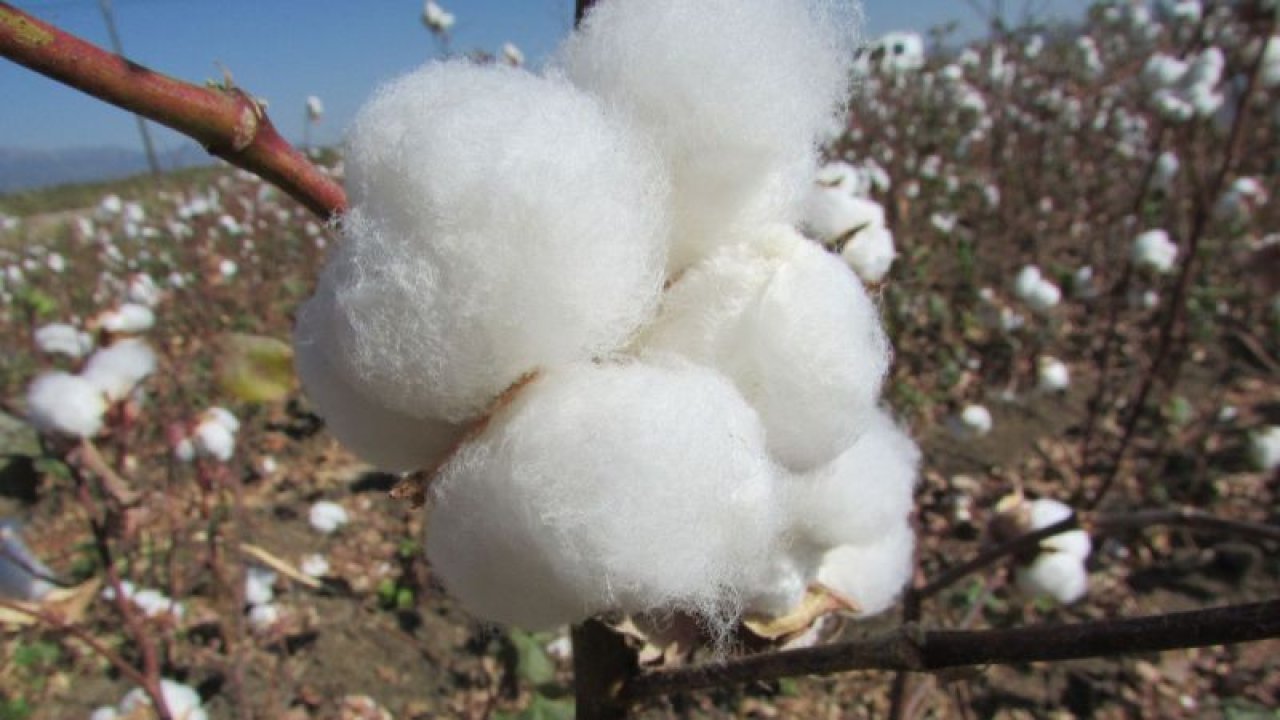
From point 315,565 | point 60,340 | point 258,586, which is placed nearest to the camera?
point 60,340

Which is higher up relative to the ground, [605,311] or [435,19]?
[435,19]

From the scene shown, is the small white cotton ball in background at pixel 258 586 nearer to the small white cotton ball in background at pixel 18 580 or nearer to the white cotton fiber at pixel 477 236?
the small white cotton ball in background at pixel 18 580

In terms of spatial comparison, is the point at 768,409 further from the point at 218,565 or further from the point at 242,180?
the point at 242,180

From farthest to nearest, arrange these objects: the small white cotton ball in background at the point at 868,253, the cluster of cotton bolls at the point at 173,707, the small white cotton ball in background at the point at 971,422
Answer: the small white cotton ball in background at the point at 971,422, the cluster of cotton bolls at the point at 173,707, the small white cotton ball in background at the point at 868,253

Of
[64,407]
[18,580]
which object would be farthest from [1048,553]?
[18,580]

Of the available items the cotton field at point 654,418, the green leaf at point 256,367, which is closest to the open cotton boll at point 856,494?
the cotton field at point 654,418

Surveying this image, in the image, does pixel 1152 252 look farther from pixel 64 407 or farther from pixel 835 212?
pixel 64 407

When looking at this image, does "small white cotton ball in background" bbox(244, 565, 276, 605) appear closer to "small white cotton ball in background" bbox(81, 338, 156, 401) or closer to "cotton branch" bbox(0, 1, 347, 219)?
"small white cotton ball in background" bbox(81, 338, 156, 401)
